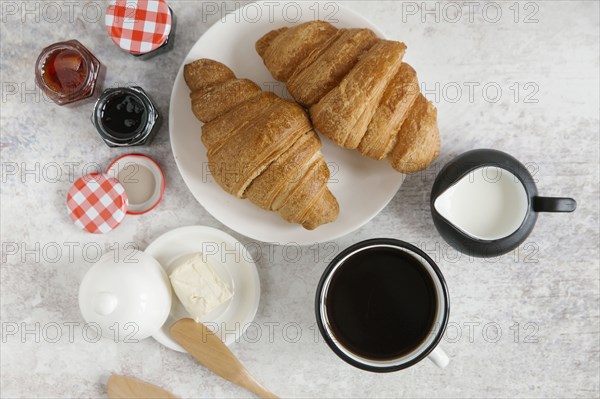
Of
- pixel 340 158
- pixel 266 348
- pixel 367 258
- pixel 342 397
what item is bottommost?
pixel 342 397

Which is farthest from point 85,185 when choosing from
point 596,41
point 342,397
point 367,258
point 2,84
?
point 596,41

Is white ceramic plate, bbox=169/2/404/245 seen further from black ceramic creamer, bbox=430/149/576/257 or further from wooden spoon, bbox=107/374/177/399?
wooden spoon, bbox=107/374/177/399

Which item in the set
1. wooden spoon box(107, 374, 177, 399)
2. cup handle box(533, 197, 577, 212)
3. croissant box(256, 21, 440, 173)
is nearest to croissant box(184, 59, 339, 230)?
croissant box(256, 21, 440, 173)

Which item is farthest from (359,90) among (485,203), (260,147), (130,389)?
(130,389)

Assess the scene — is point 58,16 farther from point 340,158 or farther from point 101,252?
point 340,158

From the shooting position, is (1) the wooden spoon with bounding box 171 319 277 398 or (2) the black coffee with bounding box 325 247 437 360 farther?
(1) the wooden spoon with bounding box 171 319 277 398

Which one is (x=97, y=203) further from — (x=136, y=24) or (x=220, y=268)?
(x=136, y=24)

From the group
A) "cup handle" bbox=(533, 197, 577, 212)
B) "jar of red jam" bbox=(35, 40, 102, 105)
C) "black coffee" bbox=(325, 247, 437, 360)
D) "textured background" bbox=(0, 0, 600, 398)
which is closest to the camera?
"cup handle" bbox=(533, 197, 577, 212)
